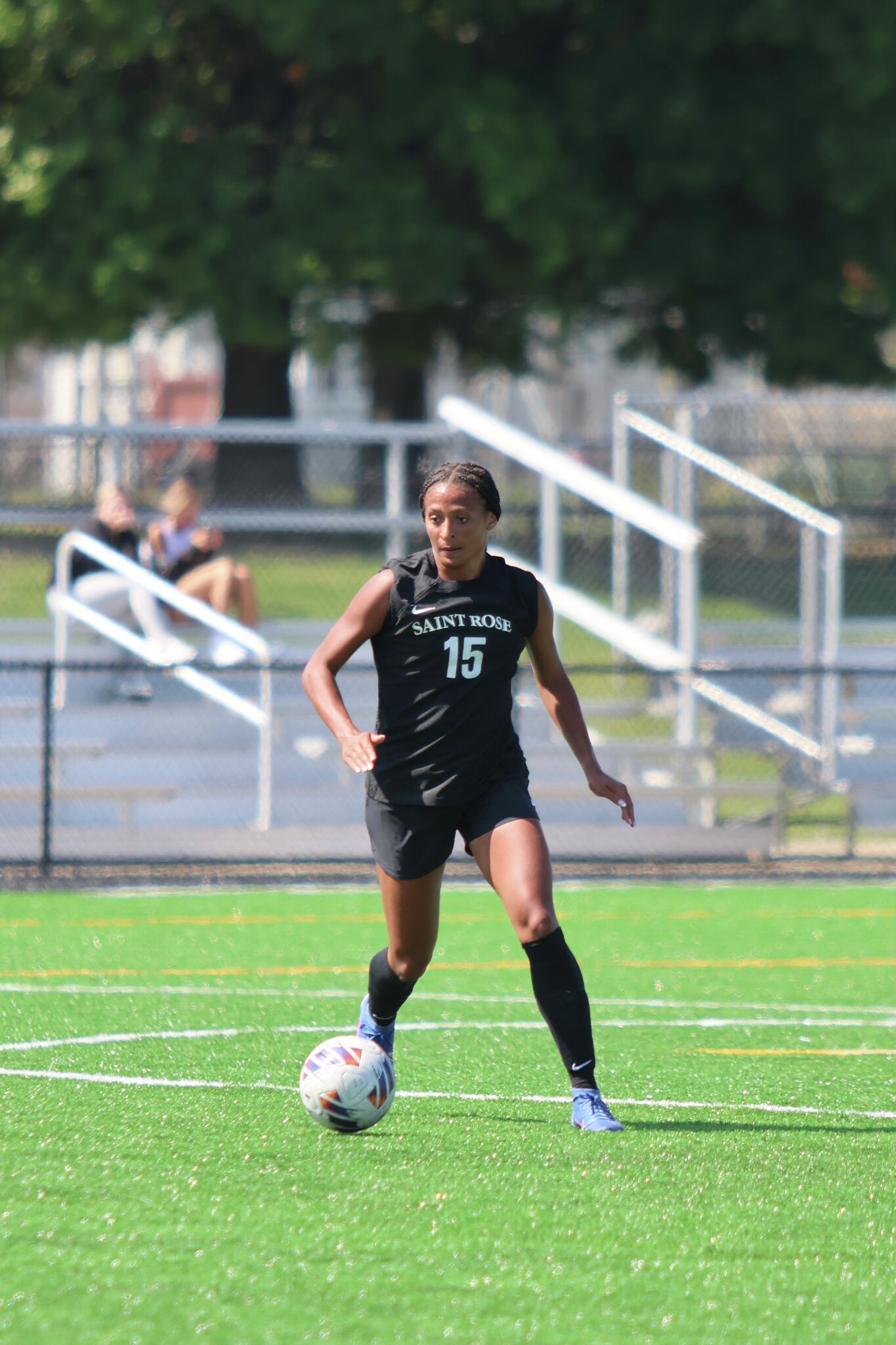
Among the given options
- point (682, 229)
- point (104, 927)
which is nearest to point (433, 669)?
point (104, 927)

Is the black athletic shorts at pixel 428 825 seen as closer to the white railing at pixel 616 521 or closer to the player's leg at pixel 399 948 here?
the player's leg at pixel 399 948

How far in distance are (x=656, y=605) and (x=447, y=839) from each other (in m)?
18.7

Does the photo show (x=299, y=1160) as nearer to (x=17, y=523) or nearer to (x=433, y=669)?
(x=433, y=669)

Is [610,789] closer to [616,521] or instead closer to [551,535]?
[551,535]

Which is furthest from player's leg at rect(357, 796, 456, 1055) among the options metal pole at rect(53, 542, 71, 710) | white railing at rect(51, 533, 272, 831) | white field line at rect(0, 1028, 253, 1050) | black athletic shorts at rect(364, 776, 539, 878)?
metal pole at rect(53, 542, 71, 710)

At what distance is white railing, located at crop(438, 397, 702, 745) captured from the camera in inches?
560

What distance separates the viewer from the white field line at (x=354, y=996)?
28.9 ft

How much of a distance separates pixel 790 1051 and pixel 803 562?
31.6ft

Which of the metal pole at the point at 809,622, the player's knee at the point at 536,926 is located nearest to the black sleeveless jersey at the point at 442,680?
the player's knee at the point at 536,926

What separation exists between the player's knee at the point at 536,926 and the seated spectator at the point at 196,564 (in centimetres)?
945

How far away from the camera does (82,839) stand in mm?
13977

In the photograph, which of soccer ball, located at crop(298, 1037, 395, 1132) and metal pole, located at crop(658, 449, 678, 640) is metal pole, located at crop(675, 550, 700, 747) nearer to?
metal pole, located at crop(658, 449, 678, 640)

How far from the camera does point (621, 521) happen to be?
54.1 ft

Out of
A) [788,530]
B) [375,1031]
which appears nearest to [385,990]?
[375,1031]
